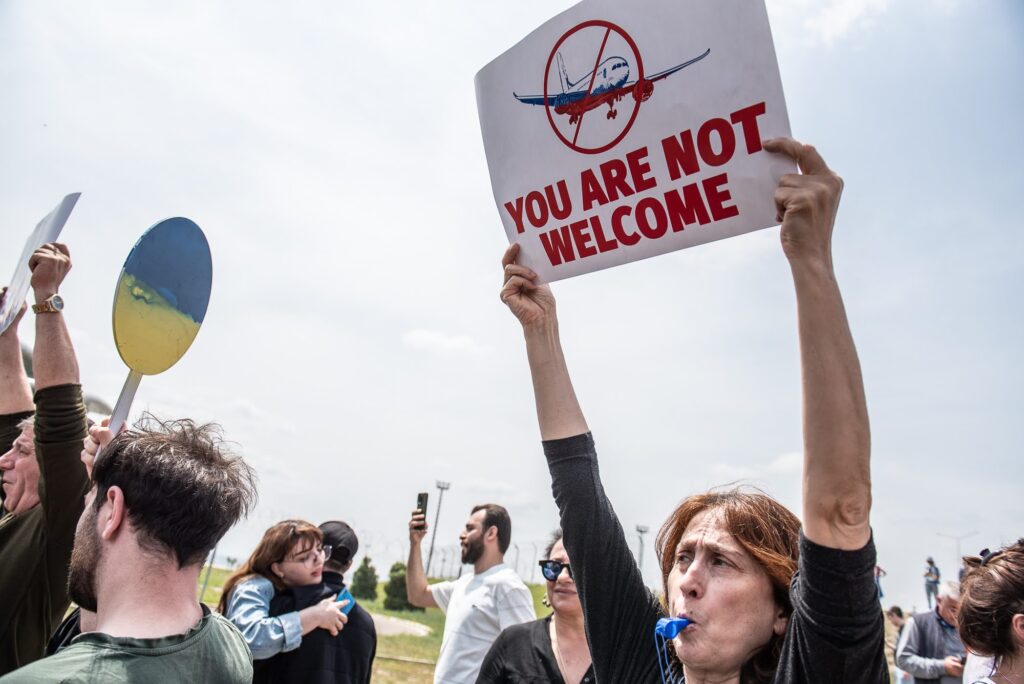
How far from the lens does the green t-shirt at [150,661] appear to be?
164 centimetres

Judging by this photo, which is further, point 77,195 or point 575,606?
point 575,606

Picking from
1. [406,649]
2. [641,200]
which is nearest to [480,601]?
[641,200]

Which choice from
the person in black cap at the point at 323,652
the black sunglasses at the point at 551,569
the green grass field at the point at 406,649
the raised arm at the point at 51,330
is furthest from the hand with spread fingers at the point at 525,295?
the green grass field at the point at 406,649

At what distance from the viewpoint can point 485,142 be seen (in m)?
2.34

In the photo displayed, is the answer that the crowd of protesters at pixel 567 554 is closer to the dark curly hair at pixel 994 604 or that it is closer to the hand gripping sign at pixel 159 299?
the dark curly hair at pixel 994 604

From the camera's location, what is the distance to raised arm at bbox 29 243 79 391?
296 centimetres

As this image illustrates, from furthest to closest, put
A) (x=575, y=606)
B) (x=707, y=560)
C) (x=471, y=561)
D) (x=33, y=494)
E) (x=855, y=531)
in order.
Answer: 1. (x=471, y=561)
2. (x=575, y=606)
3. (x=33, y=494)
4. (x=707, y=560)
5. (x=855, y=531)

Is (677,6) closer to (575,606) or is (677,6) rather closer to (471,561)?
(575,606)

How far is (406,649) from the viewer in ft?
76.5

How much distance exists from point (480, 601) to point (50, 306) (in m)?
3.38

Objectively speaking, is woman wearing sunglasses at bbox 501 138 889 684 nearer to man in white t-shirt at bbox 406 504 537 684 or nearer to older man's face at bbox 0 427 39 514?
older man's face at bbox 0 427 39 514

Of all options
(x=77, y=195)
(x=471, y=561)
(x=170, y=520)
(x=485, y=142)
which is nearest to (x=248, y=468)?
(x=170, y=520)

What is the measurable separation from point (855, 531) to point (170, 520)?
6.08 ft

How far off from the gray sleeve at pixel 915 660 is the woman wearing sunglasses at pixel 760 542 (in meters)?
5.52
